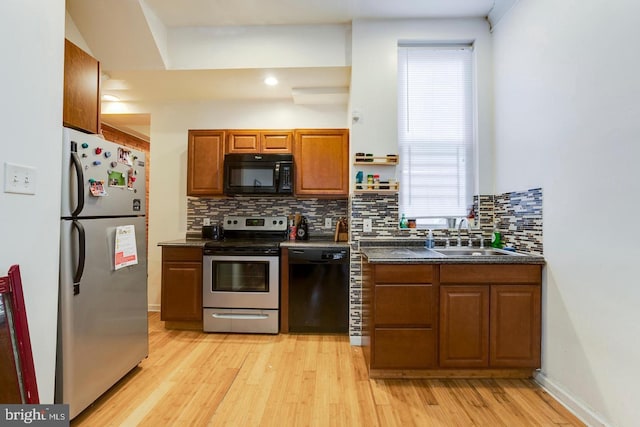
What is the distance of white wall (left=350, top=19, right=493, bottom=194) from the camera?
2588mm

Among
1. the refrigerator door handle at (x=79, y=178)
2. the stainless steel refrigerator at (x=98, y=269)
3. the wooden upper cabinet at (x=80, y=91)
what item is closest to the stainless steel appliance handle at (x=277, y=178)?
the stainless steel refrigerator at (x=98, y=269)

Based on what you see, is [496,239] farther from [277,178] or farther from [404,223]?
[277,178]

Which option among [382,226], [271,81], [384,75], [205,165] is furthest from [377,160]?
[205,165]

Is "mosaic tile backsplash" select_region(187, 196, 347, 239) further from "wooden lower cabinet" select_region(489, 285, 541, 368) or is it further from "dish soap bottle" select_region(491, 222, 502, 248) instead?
"wooden lower cabinet" select_region(489, 285, 541, 368)

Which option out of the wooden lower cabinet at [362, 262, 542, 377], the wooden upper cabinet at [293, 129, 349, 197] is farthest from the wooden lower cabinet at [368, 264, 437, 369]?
the wooden upper cabinet at [293, 129, 349, 197]

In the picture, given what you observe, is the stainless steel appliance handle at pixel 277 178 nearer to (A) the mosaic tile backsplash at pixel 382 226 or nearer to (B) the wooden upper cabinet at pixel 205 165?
(B) the wooden upper cabinet at pixel 205 165

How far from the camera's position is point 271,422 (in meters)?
1.60

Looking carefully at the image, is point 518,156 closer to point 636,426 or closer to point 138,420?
point 636,426

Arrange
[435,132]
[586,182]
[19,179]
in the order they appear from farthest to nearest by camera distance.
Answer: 1. [435,132]
2. [586,182]
3. [19,179]

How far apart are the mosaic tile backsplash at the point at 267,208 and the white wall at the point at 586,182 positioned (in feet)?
5.99

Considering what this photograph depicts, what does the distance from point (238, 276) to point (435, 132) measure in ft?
7.69

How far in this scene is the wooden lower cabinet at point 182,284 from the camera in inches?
110

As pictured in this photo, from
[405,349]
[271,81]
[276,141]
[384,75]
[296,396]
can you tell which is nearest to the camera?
[296,396]

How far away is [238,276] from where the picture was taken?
2770 mm
